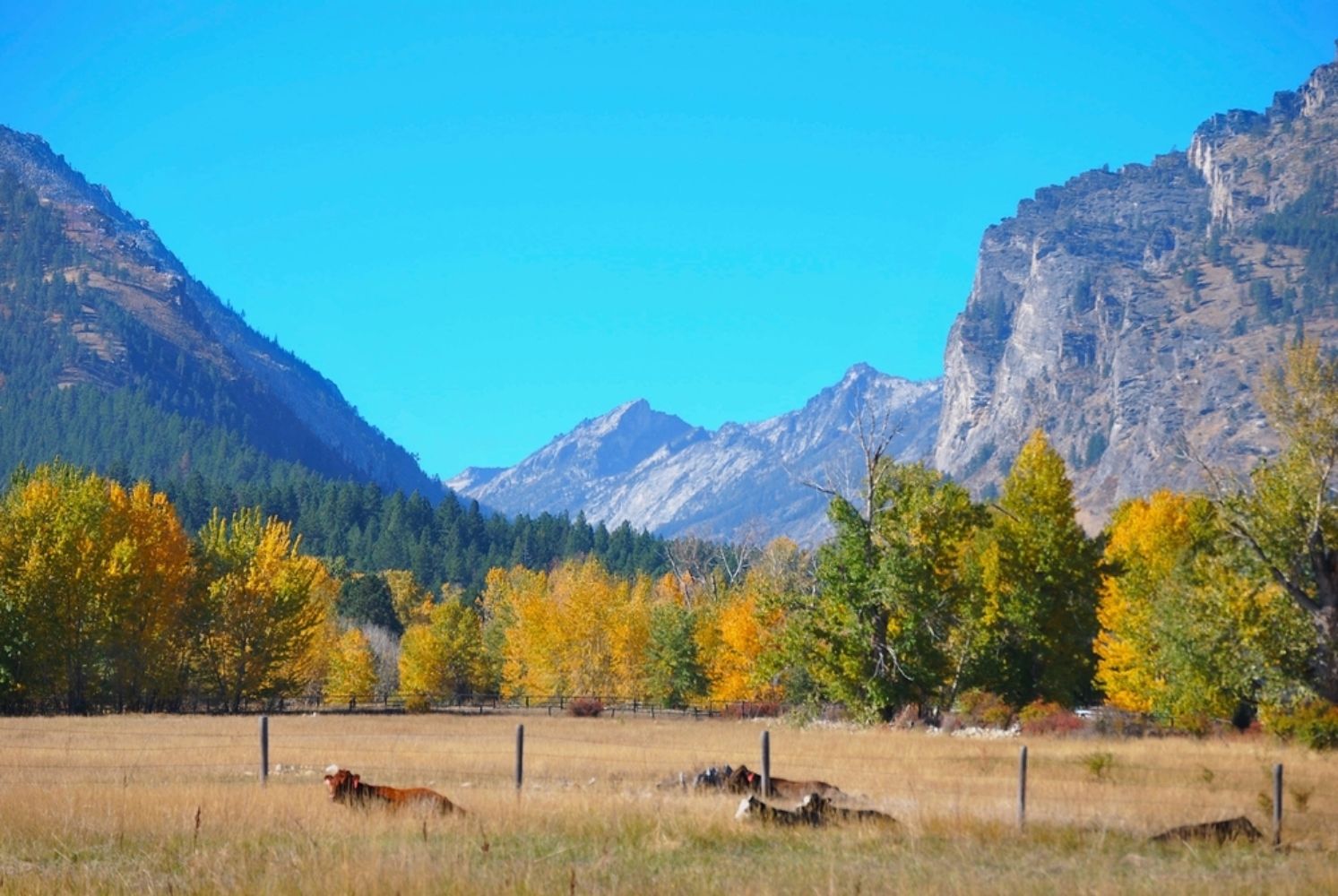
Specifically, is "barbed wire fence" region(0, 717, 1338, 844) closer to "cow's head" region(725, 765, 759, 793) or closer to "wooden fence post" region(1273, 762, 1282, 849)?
"wooden fence post" region(1273, 762, 1282, 849)

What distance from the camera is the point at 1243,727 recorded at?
49.2 metres

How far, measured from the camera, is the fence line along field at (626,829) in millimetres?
12359

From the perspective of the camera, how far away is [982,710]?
159 ft

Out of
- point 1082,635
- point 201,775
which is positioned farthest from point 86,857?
point 1082,635

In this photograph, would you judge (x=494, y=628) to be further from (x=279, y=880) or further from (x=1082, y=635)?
(x=279, y=880)

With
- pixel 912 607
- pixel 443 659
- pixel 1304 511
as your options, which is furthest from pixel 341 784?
pixel 443 659

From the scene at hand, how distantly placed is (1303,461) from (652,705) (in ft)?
161

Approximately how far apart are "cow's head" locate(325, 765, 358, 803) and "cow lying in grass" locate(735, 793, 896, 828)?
5.59 meters

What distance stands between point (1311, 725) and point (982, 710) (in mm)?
14037

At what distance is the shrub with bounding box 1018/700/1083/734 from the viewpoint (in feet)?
145

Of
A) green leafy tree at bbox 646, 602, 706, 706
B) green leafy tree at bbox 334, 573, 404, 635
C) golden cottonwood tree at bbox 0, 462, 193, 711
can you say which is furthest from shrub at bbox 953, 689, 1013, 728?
green leafy tree at bbox 334, 573, 404, 635

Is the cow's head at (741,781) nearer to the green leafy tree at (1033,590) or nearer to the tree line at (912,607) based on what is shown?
the tree line at (912,607)

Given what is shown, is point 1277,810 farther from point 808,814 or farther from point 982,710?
point 982,710

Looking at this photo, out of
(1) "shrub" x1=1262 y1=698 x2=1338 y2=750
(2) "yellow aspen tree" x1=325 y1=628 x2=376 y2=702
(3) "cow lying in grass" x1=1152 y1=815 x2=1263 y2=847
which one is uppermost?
(3) "cow lying in grass" x1=1152 y1=815 x2=1263 y2=847
